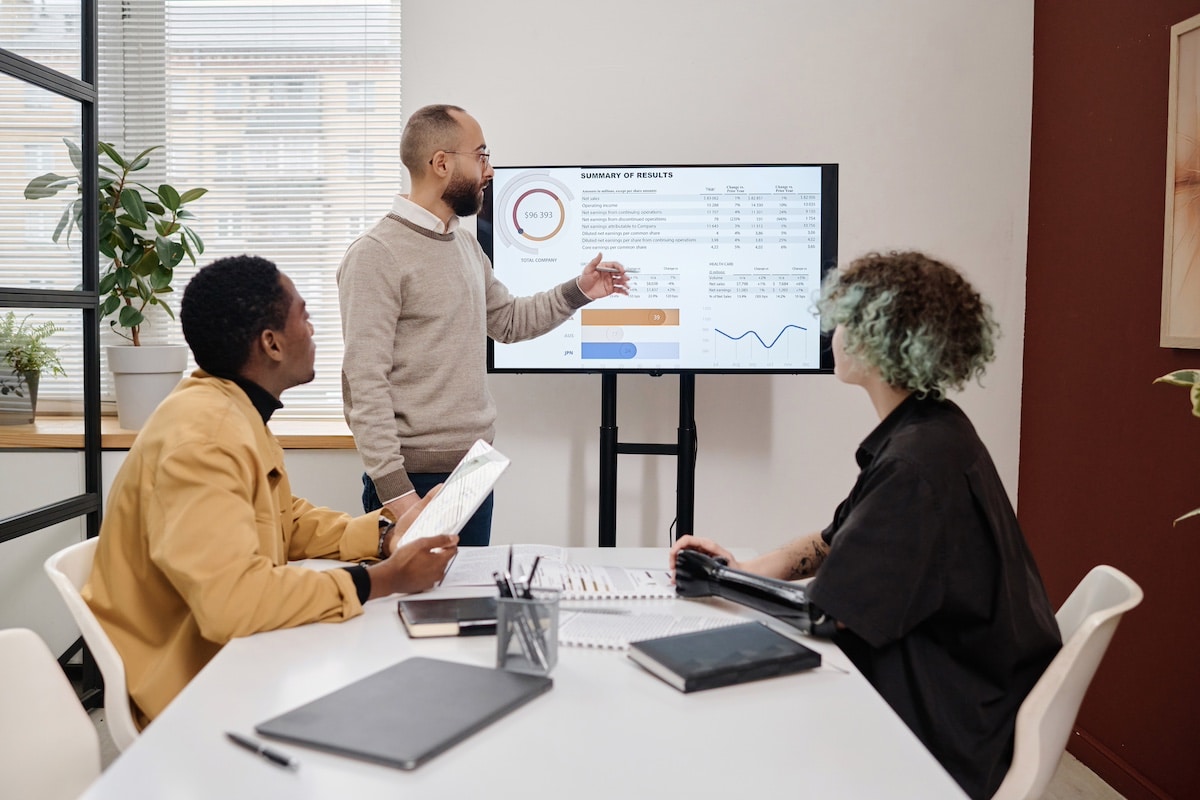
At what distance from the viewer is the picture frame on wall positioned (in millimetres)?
2354

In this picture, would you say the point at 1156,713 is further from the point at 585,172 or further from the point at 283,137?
the point at 283,137

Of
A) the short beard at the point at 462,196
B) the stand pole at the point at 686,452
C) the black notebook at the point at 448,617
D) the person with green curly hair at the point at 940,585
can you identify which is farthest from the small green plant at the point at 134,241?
the person with green curly hair at the point at 940,585

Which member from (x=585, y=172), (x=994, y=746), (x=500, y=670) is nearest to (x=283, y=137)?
(x=585, y=172)

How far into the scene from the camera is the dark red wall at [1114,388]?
248 cm

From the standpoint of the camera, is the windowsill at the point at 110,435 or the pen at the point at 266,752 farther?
the windowsill at the point at 110,435

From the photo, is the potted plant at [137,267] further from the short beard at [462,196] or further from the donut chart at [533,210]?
the short beard at [462,196]

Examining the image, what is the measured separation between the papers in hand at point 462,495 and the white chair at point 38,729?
1.84 feet

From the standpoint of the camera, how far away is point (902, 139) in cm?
328

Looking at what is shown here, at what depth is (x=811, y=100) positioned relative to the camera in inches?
129

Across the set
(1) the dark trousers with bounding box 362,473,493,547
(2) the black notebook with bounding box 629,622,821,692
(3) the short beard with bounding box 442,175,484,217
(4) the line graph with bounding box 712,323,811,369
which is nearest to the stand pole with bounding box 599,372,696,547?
(4) the line graph with bounding box 712,323,811,369

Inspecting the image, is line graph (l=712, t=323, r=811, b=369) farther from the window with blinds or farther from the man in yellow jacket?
the man in yellow jacket

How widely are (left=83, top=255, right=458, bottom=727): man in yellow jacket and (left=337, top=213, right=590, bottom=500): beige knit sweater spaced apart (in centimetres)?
56

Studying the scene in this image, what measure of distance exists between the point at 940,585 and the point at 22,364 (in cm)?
263

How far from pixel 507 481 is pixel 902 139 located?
177 cm
